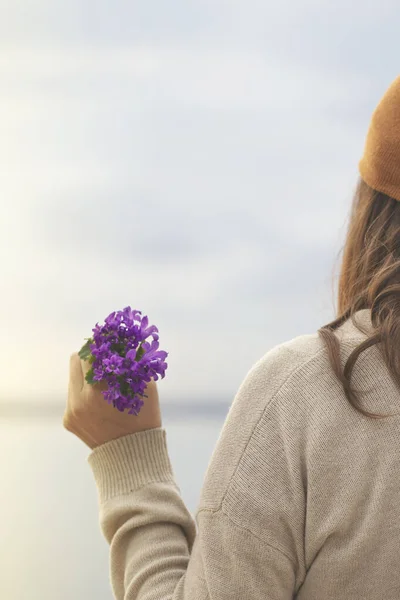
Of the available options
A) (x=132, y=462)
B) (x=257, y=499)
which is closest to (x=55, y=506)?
(x=132, y=462)

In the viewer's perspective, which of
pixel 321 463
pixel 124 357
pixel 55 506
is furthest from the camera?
pixel 55 506

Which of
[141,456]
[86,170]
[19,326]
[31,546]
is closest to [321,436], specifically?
[141,456]

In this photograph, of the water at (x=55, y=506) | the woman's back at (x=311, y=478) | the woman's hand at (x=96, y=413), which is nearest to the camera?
the woman's back at (x=311, y=478)

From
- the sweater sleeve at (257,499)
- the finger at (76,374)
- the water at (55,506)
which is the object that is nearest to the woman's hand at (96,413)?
the finger at (76,374)

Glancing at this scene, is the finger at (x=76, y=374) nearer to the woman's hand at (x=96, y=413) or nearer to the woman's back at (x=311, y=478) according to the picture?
the woman's hand at (x=96, y=413)

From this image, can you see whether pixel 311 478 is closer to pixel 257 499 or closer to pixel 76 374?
pixel 257 499

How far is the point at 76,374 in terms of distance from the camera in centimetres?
82

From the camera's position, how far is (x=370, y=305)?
738 mm

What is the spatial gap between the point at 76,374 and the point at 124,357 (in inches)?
2.2

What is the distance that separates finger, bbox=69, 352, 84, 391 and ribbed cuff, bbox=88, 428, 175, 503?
67mm

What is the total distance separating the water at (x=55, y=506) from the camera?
331 centimetres

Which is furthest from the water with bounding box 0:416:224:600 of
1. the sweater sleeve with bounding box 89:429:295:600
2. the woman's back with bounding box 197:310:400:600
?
the woman's back with bounding box 197:310:400:600

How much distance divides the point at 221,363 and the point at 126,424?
107 inches

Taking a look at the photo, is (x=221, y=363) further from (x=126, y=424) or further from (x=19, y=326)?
(x=19, y=326)
